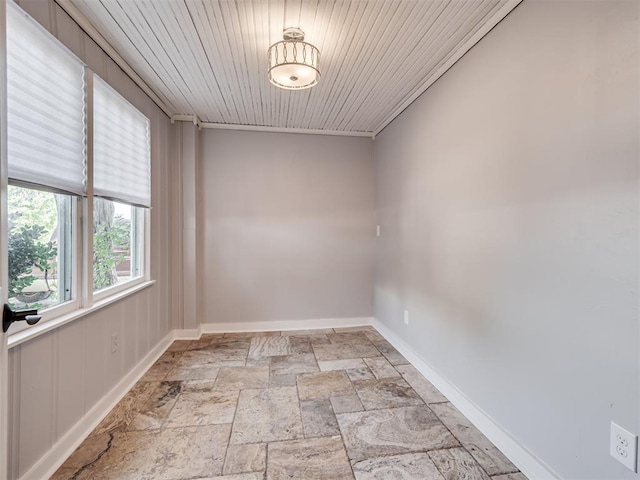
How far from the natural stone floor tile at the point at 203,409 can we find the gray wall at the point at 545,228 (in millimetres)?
1646

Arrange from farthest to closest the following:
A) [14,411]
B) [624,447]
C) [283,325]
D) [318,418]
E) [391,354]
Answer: [283,325]
[391,354]
[318,418]
[14,411]
[624,447]

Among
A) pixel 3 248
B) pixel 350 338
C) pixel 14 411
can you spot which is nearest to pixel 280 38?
pixel 3 248

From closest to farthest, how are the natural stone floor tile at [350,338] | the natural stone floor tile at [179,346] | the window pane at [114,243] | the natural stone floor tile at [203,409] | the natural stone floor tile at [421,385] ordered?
the natural stone floor tile at [203,409] → the window pane at [114,243] → the natural stone floor tile at [421,385] → the natural stone floor tile at [179,346] → the natural stone floor tile at [350,338]

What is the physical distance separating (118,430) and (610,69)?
10.2 feet

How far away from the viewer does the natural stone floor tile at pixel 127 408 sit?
1.78 meters

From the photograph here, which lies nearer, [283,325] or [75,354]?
[75,354]

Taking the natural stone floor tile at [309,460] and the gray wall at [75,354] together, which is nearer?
the gray wall at [75,354]

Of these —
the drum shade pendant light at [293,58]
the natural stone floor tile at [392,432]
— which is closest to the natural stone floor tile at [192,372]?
the natural stone floor tile at [392,432]

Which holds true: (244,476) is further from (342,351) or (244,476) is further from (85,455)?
(342,351)

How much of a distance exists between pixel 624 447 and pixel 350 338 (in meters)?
2.41

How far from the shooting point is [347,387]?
7.41 feet

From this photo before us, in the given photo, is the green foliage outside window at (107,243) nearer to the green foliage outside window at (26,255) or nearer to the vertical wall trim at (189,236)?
the green foliage outside window at (26,255)

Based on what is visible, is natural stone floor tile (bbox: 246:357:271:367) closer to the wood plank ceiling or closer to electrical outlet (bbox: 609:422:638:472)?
electrical outlet (bbox: 609:422:638:472)

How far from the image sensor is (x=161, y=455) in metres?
1.56
